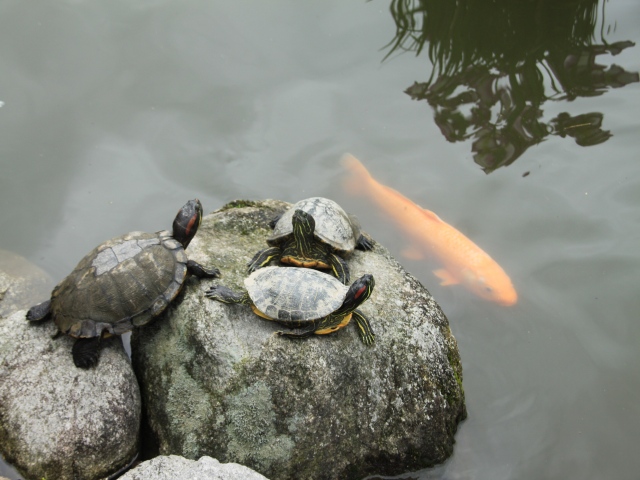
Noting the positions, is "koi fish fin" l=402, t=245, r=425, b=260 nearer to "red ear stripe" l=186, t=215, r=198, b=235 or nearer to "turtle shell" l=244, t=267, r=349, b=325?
"turtle shell" l=244, t=267, r=349, b=325

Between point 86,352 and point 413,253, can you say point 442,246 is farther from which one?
point 86,352

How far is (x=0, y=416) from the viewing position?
4.50 meters

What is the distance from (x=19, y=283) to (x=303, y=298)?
3.74 meters

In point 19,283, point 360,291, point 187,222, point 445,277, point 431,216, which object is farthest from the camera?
point 431,216

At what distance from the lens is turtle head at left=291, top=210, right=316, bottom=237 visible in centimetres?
509

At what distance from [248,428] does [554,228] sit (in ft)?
15.4

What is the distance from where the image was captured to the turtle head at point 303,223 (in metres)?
5.09

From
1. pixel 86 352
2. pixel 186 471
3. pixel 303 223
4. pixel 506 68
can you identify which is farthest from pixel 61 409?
pixel 506 68

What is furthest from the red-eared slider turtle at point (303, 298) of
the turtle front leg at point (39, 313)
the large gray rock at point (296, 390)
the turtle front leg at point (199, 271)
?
the turtle front leg at point (39, 313)

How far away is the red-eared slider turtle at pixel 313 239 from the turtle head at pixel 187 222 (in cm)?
60

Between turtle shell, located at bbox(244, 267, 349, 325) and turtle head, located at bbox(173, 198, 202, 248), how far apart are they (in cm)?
83

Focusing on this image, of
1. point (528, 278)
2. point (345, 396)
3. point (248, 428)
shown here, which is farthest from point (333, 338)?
point (528, 278)

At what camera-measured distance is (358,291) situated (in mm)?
4438

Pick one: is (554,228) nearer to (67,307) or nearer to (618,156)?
(618,156)
